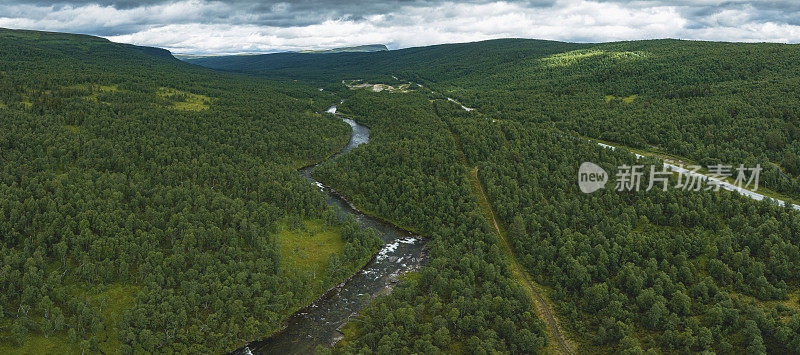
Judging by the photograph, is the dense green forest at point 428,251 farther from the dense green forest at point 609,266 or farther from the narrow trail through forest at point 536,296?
the narrow trail through forest at point 536,296

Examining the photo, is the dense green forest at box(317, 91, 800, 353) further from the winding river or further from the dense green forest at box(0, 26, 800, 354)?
the winding river

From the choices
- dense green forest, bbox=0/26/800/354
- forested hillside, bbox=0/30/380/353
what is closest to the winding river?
forested hillside, bbox=0/30/380/353

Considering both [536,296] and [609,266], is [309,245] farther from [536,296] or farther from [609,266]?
[609,266]

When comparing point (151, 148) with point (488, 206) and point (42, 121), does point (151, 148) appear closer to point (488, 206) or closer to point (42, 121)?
point (42, 121)

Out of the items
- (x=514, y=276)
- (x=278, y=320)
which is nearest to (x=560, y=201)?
(x=514, y=276)

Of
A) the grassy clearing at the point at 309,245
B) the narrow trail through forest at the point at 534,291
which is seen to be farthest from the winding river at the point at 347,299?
the narrow trail through forest at the point at 534,291
